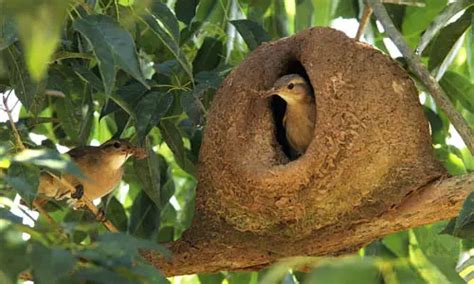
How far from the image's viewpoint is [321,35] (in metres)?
5.00

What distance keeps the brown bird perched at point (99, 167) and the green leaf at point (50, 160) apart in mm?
2396

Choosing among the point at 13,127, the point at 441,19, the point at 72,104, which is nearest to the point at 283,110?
the point at 72,104

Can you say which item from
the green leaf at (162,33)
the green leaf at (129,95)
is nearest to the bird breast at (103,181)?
the green leaf at (129,95)

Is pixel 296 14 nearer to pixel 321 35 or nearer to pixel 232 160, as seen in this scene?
pixel 321 35

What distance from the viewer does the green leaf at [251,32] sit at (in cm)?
501

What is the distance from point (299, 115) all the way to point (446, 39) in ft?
3.08

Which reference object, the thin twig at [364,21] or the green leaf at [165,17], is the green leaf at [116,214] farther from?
the green leaf at [165,17]

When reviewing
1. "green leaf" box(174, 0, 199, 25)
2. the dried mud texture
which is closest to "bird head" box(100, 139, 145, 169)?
the dried mud texture

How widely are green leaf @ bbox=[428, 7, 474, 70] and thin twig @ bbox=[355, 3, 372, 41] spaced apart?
322 millimetres

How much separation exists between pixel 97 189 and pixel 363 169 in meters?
1.44

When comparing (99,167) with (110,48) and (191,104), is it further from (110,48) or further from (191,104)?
(110,48)

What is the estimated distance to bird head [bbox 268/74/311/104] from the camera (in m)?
5.12

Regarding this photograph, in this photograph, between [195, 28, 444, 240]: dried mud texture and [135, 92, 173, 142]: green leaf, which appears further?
[195, 28, 444, 240]: dried mud texture

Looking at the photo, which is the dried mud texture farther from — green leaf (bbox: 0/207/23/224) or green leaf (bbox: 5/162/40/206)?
green leaf (bbox: 0/207/23/224)
